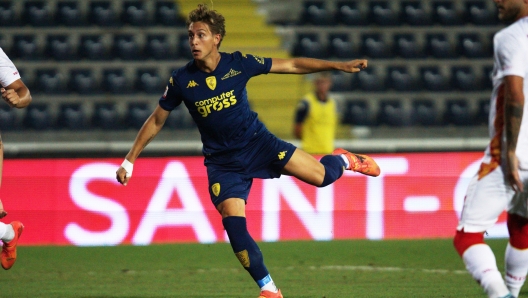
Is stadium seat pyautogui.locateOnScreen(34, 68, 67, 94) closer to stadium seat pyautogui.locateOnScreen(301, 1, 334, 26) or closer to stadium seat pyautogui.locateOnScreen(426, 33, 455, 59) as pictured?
stadium seat pyautogui.locateOnScreen(301, 1, 334, 26)

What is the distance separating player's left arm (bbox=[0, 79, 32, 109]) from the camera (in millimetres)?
6133

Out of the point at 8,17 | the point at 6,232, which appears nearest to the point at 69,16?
the point at 8,17

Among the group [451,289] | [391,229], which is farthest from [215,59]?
[391,229]

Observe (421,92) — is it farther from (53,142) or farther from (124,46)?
(53,142)

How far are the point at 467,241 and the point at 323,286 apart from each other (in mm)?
2724

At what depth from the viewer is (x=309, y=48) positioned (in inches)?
597

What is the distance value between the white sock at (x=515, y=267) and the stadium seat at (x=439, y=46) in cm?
1091

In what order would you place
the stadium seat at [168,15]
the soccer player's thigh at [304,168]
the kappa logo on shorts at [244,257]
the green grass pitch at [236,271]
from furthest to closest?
the stadium seat at [168,15] → the green grass pitch at [236,271] → the soccer player's thigh at [304,168] → the kappa logo on shorts at [244,257]

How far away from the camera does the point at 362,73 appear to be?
1496 centimetres

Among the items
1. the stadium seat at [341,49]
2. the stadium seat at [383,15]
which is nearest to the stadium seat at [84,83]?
the stadium seat at [341,49]

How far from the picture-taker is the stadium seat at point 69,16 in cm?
1536

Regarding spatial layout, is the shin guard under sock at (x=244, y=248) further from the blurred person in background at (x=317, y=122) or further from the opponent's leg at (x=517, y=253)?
the blurred person in background at (x=317, y=122)

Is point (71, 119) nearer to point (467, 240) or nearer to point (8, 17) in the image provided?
point (8, 17)

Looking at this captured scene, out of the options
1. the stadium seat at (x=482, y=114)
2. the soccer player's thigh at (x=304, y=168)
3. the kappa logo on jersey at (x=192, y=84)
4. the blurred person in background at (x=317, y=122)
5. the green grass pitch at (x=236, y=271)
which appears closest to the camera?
the kappa logo on jersey at (x=192, y=84)
